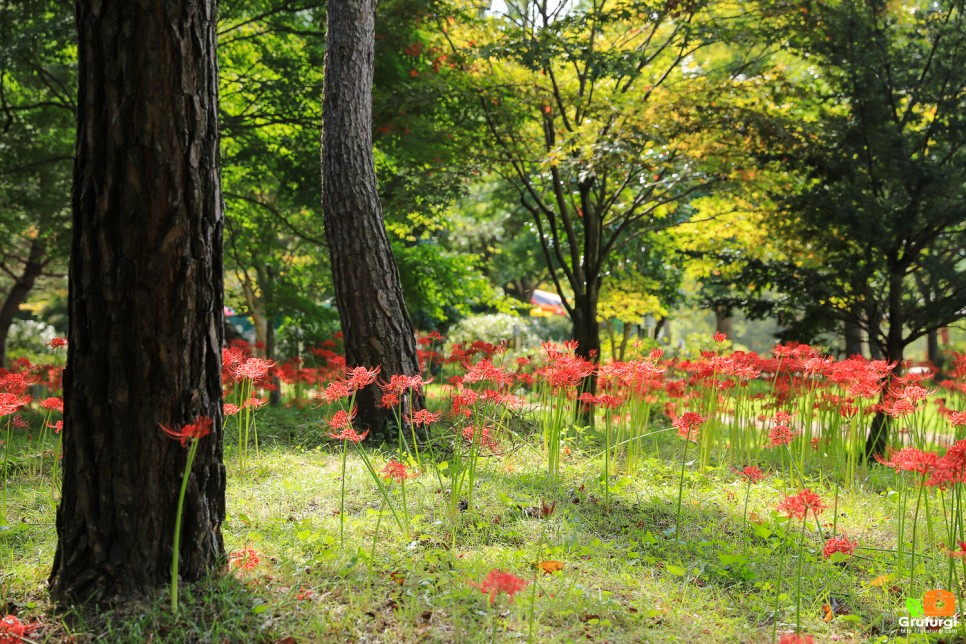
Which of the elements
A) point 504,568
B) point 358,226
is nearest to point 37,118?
point 358,226

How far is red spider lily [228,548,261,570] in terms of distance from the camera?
246cm

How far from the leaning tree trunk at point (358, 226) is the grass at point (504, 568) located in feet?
3.12

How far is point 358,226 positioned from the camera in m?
4.76

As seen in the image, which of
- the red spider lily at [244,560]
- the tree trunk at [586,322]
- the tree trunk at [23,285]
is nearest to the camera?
the red spider lily at [244,560]

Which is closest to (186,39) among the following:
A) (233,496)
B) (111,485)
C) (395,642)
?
(111,485)

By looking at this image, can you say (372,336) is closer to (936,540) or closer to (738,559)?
(738,559)

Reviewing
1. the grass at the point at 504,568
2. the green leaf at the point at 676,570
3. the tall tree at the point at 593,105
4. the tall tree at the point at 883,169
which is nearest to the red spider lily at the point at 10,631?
the grass at the point at 504,568

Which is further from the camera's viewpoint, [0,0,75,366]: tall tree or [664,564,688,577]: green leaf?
[0,0,75,366]: tall tree

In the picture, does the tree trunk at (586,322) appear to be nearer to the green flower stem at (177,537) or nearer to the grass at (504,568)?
the grass at (504,568)

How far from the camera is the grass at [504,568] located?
2.25 m

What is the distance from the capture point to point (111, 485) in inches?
88.4

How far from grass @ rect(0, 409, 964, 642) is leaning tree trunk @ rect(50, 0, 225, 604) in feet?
0.85

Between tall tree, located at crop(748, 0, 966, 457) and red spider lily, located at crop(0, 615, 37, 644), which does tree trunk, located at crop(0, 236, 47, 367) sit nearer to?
red spider lily, located at crop(0, 615, 37, 644)

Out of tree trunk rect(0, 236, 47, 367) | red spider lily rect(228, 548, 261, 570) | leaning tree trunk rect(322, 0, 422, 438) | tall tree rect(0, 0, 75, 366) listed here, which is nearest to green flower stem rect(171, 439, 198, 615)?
red spider lily rect(228, 548, 261, 570)
